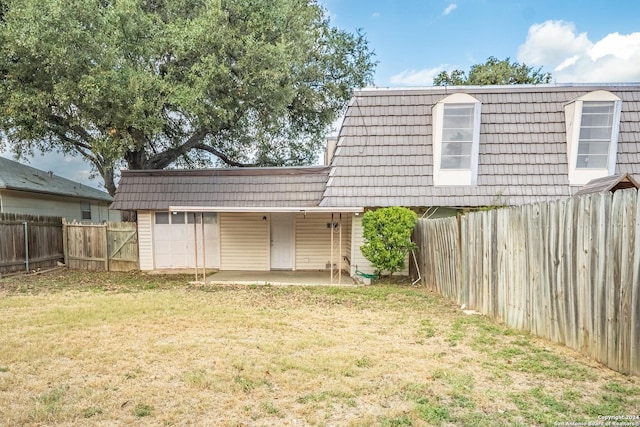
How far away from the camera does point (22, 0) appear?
32.4ft

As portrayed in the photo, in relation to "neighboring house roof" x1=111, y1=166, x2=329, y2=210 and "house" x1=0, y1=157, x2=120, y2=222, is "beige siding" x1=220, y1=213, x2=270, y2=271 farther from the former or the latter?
"house" x1=0, y1=157, x2=120, y2=222

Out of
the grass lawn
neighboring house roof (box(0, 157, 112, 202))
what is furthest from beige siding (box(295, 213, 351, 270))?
neighboring house roof (box(0, 157, 112, 202))

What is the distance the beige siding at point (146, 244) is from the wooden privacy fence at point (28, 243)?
314cm

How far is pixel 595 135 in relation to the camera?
9828mm

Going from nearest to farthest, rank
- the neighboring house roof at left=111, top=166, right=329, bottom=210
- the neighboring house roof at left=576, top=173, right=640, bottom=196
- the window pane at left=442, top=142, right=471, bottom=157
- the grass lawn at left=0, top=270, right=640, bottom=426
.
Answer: the grass lawn at left=0, top=270, right=640, bottom=426, the neighboring house roof at left=576, top=173, right=640, bottom=196, the window pane at left=442, top=142, right=471, bottom=157, the neighboring house roof at left=111, top=166, right=329, bottom=210

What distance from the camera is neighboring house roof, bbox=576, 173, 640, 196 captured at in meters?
8.41

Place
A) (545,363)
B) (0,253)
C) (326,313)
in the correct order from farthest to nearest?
(0,253), (326,313), (545,363)

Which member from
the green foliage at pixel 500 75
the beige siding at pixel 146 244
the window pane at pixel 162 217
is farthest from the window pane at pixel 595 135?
the beige siding at pixel 146 244

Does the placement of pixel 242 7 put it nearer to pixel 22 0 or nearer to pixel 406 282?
pixel 22 0

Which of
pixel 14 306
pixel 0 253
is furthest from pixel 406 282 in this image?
pixel 0 253

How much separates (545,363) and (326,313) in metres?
3.54

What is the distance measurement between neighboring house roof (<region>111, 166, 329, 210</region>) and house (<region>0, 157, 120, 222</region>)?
506 centimetres

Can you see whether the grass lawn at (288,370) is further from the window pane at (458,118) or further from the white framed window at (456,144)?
the window pane at (458,118)

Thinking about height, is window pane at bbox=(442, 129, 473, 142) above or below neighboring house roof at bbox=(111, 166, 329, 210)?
above
